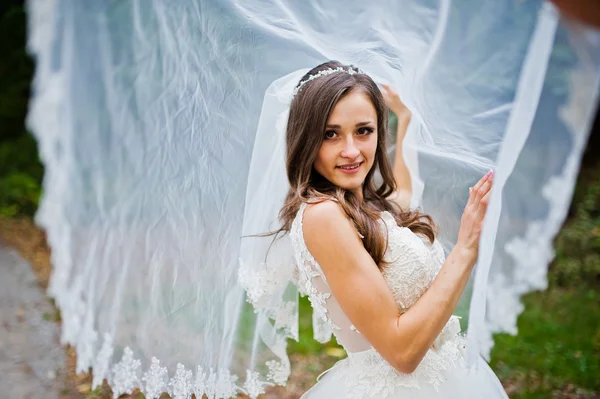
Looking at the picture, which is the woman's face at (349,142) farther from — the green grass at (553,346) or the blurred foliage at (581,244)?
the blurred foliage at (581,244)

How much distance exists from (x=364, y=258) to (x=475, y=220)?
0.34 metres

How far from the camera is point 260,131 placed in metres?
2.21

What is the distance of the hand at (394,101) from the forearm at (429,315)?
79 cm

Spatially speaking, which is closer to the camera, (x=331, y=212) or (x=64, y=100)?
(x=331, y=212)

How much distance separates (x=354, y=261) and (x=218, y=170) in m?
0.67

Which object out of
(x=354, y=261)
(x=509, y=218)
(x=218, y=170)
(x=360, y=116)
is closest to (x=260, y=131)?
(x=218, y=170)

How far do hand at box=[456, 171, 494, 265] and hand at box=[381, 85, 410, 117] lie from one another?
64 cm

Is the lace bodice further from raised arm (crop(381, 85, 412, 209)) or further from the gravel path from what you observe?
the gravel path

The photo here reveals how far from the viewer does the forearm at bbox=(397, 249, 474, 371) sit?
67.3 inches

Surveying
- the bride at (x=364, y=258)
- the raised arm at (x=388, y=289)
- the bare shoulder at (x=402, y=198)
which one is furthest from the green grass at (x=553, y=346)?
the raised arm at (x=388, y=289)

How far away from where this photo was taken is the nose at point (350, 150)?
1.97 meters

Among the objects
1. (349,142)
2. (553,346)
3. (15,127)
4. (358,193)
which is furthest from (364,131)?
(15,127)

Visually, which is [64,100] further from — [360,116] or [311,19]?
[360,116]

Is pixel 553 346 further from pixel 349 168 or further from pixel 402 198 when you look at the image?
pixel 349 168
